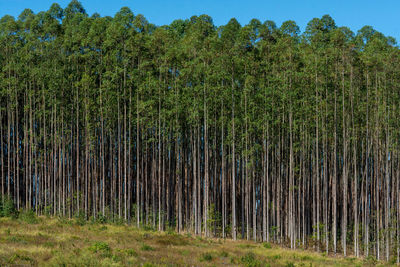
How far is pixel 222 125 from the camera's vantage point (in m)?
35.4

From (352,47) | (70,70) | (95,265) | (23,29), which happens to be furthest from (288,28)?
(95,265)

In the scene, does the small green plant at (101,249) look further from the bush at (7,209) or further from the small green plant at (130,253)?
the bush at (7,209)

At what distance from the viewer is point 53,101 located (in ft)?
137

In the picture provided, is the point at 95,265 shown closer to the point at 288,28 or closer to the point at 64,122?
the point at 64,122

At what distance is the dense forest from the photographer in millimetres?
36188

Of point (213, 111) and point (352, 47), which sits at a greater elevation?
point (352, 47)

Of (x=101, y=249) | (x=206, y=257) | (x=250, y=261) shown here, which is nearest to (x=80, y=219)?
(x=101, y=249)

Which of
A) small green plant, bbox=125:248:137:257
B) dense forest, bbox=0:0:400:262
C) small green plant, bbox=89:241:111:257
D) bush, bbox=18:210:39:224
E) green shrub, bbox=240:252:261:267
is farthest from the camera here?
dense forest, bbox=0:0:400:262

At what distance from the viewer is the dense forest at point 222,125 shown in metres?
36.2

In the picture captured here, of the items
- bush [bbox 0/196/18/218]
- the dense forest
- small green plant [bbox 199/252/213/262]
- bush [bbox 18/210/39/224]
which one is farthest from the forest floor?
the dense forest

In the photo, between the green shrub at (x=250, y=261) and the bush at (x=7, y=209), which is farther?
the bush at (x=7, y=209)

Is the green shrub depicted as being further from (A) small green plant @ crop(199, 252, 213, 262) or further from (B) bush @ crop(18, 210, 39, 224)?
(B) bush @ crop(18, 210, 39, 224)

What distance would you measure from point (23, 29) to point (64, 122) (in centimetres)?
1680

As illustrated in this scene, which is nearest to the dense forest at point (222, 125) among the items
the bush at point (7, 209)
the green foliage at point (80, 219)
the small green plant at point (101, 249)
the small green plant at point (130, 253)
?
the green foliage at point (80, 219)
